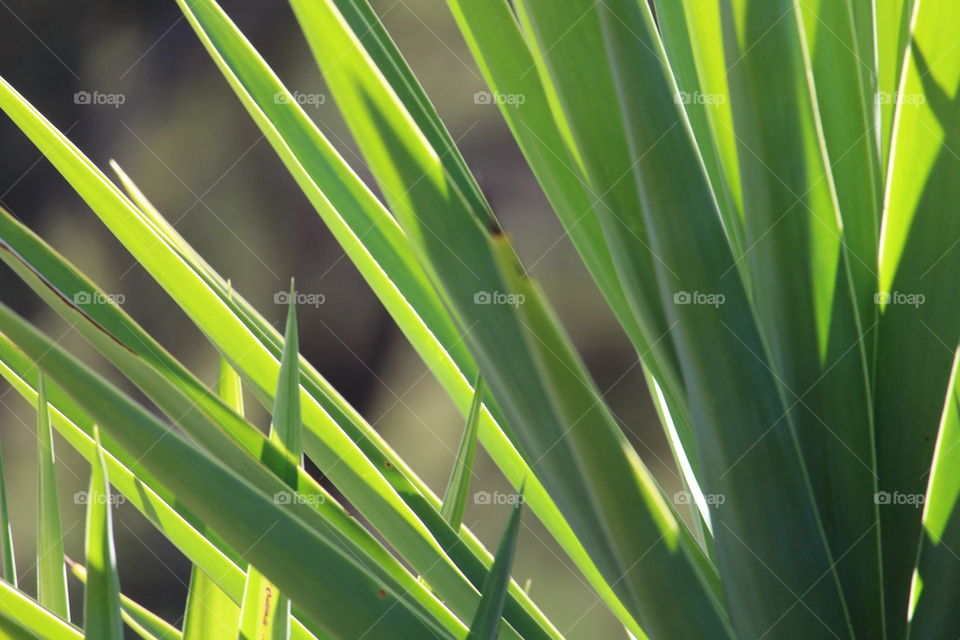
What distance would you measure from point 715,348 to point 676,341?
15 millimetres

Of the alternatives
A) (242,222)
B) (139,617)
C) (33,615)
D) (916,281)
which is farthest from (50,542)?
(242,222)

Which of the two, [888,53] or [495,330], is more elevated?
[888,53]

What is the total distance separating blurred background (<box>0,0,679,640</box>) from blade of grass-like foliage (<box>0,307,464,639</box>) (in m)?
1.38

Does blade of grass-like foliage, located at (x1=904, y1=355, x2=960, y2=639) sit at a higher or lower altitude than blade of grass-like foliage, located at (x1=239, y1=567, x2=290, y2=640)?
higher

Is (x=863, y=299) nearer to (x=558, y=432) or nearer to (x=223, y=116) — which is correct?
(x=558, y=432)

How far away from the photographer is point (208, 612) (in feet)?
1.55

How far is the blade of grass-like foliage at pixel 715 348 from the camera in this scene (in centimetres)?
28

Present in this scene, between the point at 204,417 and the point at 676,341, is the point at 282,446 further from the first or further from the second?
the point at 676,341

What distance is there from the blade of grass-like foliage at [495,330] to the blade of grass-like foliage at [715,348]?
0.08ft

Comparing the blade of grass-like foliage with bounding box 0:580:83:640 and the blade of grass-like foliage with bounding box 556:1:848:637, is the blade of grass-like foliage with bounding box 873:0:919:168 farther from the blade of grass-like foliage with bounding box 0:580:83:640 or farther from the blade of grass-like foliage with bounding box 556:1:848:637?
the blade of grass-like foliage with bounding box 0:580:83:640

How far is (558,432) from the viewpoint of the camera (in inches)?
11.8

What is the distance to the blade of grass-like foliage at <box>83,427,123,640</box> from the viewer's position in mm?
251

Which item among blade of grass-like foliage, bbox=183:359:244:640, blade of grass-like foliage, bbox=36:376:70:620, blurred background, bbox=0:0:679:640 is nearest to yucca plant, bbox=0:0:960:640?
blade of grass-like foliage, bbox=183:359:244:640

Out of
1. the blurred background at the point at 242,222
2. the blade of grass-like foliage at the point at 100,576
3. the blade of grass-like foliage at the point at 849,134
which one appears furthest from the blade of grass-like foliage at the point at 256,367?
the blurred background at the point at 242,222
